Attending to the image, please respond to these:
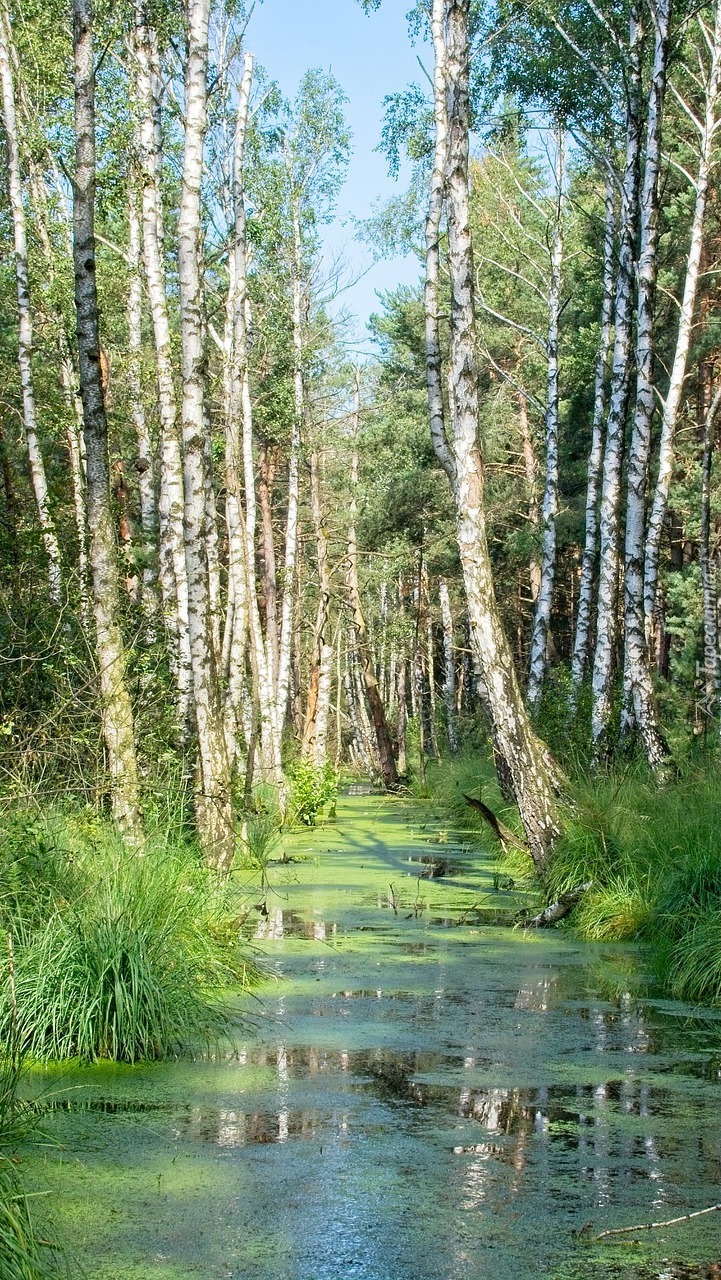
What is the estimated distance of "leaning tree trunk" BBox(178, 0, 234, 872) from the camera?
984cm

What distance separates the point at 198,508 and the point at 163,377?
12.7 feet

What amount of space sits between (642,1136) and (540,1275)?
132 cm

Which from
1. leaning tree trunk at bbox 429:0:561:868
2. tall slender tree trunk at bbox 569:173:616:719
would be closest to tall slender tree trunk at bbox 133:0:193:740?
leaning tree trunk at bbox 429:0:561:868

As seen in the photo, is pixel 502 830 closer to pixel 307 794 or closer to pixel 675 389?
pixel 675 389

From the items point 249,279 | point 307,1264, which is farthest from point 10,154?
point 307,1264

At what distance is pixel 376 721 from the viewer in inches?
1013

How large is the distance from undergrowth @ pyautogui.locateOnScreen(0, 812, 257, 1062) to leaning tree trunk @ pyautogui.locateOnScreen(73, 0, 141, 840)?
1.47m

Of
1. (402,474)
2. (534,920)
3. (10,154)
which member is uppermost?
(10,154)

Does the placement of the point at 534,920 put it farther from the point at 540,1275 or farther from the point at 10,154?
the point at 10,154

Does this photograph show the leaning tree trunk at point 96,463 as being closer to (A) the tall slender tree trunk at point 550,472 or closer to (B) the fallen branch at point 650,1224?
(B) the fallen branch at point 650,1224

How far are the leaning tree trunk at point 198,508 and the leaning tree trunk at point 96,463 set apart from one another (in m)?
1.20

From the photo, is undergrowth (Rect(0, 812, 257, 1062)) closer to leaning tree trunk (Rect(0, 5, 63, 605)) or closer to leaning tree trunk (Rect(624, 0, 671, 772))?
leaning tree trunk (Rect(624, 0, 671, 772))

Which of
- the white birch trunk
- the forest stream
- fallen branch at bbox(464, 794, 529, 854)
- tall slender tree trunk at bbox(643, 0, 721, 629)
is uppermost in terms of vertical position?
tall slender tree trunk at bbox(643, 0, 721, 629)

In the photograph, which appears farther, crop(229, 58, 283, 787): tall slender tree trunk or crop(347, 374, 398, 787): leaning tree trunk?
crop(347, 374, 398, 787): leaning tree trunk
